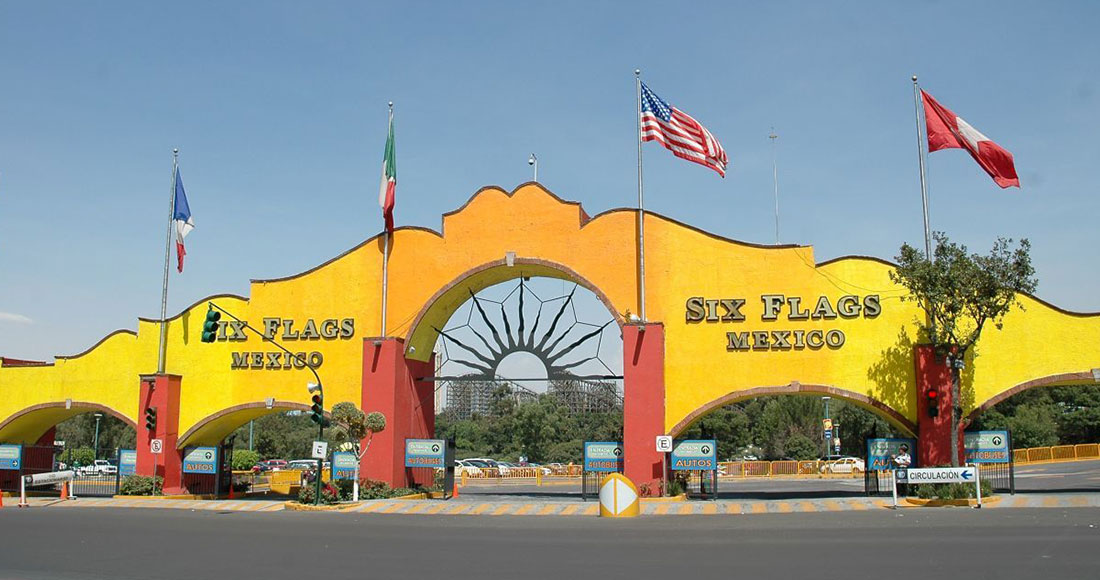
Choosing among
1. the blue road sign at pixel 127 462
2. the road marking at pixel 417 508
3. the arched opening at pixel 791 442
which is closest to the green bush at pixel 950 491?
the arched opening at pixel 791 442

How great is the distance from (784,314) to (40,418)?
32.7 metres

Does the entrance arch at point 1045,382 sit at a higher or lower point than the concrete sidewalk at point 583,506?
higher

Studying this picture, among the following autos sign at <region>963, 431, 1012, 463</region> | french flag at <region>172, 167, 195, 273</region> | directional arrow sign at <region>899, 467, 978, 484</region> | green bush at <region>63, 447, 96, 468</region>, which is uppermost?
french flag at <region>172, 167, 195, 273</region>

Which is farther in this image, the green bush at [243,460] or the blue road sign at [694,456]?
the green bush at [243,460]

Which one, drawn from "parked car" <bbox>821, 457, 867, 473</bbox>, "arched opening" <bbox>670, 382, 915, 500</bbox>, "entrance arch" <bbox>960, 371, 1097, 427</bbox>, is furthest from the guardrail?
"entrance arch" <bbox>960, 371, 1097, 427</bbox>

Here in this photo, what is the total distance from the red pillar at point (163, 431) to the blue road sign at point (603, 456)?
1680cm

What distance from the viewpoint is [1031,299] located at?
29.7 meters

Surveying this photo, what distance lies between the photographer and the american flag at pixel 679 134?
31.5m

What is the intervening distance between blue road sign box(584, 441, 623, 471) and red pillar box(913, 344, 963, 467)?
31.8 feet

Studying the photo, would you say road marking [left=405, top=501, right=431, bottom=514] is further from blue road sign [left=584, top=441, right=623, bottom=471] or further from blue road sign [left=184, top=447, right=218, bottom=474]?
blue road sign [left=184, top=447, right=218, bottom=474]

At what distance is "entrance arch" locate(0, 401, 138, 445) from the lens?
39219mm

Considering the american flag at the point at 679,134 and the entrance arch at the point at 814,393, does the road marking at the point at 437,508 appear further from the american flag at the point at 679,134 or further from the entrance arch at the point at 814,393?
the american flag at the point at 679,134

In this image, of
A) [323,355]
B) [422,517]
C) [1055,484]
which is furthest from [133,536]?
[1055,484]

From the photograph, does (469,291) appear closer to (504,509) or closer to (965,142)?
(504,509)
